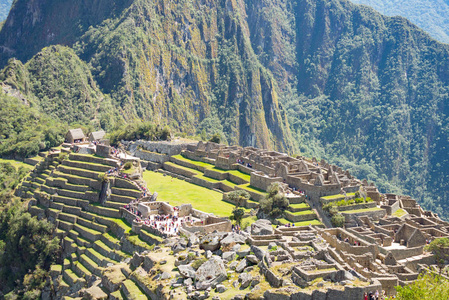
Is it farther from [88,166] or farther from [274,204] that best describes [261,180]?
[88,166]

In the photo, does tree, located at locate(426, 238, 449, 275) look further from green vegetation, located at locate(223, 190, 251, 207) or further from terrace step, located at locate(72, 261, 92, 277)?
terrace step, located at locate(72, 261, 92, 277)

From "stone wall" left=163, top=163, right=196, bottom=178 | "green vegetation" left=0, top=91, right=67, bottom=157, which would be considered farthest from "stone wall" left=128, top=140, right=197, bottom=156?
"green vegetation" left=0, top=91, right=67, bottom=157

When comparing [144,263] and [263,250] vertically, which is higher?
[263,250]

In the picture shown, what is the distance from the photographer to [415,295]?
32656 mm

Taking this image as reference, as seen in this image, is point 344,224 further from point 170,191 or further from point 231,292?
point 231,292

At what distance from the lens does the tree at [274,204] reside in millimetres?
67419

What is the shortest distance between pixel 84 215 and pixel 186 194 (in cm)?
1314

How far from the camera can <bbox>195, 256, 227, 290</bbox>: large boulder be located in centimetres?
3525

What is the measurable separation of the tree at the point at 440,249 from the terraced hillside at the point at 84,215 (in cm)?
2563

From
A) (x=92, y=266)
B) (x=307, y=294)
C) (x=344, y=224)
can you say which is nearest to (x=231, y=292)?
(x=307, y=294)

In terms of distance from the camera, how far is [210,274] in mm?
35844

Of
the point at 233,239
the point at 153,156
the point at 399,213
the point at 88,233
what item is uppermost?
the point at 233,239

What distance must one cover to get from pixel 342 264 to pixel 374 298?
4674 millimetres

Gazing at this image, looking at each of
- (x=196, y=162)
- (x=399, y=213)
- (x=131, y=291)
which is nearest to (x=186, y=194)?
(x=196, y=162)
